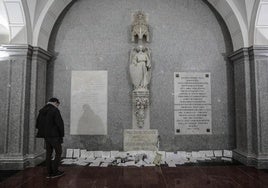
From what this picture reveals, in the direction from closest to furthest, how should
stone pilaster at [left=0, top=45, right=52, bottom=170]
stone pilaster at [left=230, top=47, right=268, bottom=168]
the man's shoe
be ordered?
1. the man's shoe
2. stone pilaster at [left=0, top=45, right=52, bottom=170]
3. stone pilaster at [left=230, top=47, right=268, bottom=168]

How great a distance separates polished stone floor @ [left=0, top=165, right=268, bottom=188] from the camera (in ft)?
12.0

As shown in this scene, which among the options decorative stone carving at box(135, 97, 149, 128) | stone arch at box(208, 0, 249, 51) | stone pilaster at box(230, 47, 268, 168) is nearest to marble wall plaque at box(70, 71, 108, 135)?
decorative stone carving at box(135, 97, 149, 128)

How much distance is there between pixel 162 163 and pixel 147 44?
3141mm

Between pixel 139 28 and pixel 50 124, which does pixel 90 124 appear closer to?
pixel 50 124

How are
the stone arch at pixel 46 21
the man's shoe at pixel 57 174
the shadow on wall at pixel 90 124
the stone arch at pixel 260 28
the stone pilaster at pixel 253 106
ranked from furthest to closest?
the shadow on wall at pixel 90 124
the stone arch at pixel 46 21
the stone arch at pixel 260 28
the stone pilaster at pixel 253 106
the man's shoe at pixel 57 174

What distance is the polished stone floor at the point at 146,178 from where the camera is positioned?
3652 millimetres

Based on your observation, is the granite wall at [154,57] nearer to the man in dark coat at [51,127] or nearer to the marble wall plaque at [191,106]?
the marble wall plaque at [191,106]

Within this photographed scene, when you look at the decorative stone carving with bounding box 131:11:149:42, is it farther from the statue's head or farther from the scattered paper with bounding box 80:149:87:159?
the scattered paper with bounding box 80:149:87:159

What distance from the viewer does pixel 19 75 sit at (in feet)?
15.9

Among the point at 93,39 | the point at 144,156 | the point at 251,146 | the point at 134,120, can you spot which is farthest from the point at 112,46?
the point at 251,146

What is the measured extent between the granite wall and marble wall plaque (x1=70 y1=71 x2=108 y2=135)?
0.16 m

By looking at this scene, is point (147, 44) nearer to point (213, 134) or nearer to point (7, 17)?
point (213, 134)

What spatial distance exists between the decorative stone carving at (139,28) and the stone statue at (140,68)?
335mm

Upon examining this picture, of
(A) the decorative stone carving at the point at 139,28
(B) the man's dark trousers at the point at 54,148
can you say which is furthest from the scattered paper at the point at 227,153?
(B) the man's dark trousers at the point at 54,148
